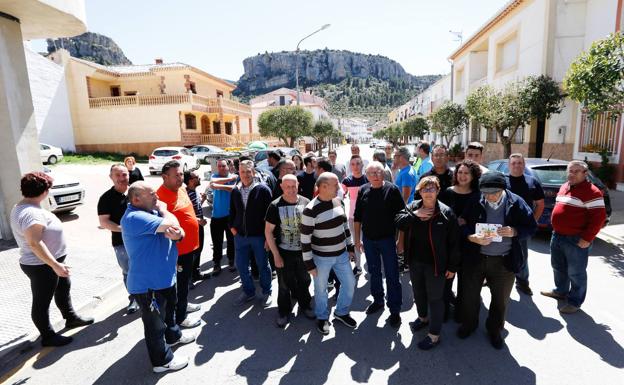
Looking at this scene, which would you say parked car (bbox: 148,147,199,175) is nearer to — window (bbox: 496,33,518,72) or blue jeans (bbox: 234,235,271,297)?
blue jeans (bbox: 234,235,271,297)

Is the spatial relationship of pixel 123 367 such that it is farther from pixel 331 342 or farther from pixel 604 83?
pixel 604 83

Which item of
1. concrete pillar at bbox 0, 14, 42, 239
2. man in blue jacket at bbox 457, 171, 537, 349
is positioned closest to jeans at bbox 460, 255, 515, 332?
man in blue jacket at bbox 457, 171, 537, 349

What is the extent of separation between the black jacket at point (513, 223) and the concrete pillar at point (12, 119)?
26.3 feet

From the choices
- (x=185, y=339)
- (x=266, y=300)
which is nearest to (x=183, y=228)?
(x=185, y=339)

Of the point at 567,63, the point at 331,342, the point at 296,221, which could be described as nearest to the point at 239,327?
the point at 331,342

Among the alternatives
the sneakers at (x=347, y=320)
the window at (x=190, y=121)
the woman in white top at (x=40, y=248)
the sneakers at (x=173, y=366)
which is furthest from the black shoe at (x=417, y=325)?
the window at (x=190, y=121)

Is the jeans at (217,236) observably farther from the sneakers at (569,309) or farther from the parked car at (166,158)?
the parked car at (166,158)

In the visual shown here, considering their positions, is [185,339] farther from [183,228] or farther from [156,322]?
[183,228]

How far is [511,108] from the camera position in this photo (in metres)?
14.9

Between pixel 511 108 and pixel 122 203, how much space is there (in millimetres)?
15409

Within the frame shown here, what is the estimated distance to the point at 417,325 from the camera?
12.7ft

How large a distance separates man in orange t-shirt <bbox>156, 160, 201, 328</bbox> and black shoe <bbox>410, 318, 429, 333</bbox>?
2407 millimetres

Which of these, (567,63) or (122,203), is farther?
(567,63)

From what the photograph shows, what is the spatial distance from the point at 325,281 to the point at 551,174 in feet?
19.2
